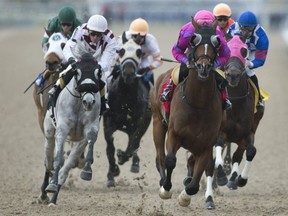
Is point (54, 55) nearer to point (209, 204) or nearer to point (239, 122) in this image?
point (239, 122)

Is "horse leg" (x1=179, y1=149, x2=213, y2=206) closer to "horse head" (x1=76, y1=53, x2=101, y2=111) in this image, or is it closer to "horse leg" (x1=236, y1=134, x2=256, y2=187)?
"horse head" (x1=76, y1=53, x2=101, y2=111)

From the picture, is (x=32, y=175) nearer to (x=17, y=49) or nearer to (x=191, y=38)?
(x=191, y=38)

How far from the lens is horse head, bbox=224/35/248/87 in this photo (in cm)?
1084

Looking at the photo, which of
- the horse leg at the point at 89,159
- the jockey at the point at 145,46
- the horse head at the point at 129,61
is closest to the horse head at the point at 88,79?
the horse leg at the point at 89,159

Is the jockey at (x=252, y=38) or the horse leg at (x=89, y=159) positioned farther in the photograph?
the jockey at (x=252, y=38)

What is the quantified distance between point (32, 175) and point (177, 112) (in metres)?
4.40

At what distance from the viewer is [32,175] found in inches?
528

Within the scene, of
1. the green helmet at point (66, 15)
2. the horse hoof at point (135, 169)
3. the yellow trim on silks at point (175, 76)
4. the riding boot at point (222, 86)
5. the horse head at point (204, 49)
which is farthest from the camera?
the horse hoof at point (135, 169)

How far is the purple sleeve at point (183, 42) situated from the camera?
9836 mm

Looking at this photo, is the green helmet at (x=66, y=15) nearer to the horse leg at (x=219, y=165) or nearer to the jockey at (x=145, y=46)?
the jockey at (x=145, y=46)

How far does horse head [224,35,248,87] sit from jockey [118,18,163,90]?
2702mm

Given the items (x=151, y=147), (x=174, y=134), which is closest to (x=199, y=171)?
(x=174, y=134)

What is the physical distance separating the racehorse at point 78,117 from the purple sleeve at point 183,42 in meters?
0.94

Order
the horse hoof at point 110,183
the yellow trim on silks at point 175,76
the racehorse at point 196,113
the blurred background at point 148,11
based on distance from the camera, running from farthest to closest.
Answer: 1. the blurred background at point 148,11
2. the horse hoof at point 110,183
3. the yellow trim on silks at point 175,76
4. the racehorse at point 196,113
